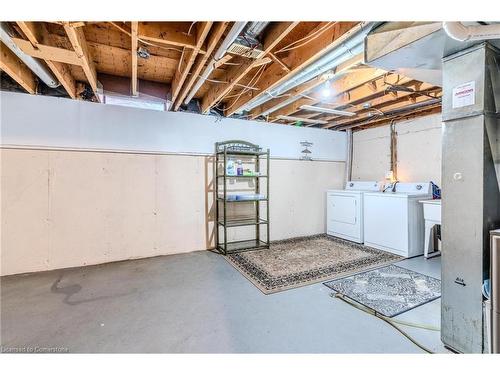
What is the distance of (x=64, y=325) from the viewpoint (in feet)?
6.37

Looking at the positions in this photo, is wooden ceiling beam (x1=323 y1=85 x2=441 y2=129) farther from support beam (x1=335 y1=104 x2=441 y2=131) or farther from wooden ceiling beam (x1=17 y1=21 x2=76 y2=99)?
wooden ceiling beam (x1=17 y1=21 x2=76 y2=99)

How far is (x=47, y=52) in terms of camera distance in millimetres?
1995

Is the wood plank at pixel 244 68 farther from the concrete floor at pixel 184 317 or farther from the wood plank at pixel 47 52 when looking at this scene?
the concrete floor at pixel 184 317

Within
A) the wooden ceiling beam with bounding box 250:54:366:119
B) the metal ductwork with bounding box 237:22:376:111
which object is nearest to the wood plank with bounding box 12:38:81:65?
the metal ductwork with bounding box 237:22:376:111

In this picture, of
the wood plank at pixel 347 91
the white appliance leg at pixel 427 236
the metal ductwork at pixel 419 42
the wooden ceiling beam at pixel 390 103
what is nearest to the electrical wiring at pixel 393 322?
the metal ductwork at pixel 419 42

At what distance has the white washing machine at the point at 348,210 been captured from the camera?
4266 mm

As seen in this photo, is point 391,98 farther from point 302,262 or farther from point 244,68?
point 302,262

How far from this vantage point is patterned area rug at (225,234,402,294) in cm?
276

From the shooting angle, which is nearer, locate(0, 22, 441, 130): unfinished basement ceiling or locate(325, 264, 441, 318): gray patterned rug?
locate(0, 22, 441, 130): unfinished basement ceiling

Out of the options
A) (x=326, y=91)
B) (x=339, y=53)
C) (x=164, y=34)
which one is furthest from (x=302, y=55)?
(x=164, y=34)

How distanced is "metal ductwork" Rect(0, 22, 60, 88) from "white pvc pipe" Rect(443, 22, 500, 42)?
2.82m

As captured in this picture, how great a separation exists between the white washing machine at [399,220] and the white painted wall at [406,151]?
1.29 ft

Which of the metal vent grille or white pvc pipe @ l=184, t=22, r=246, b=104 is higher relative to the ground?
the metal vent grille

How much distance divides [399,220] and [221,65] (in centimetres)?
326
